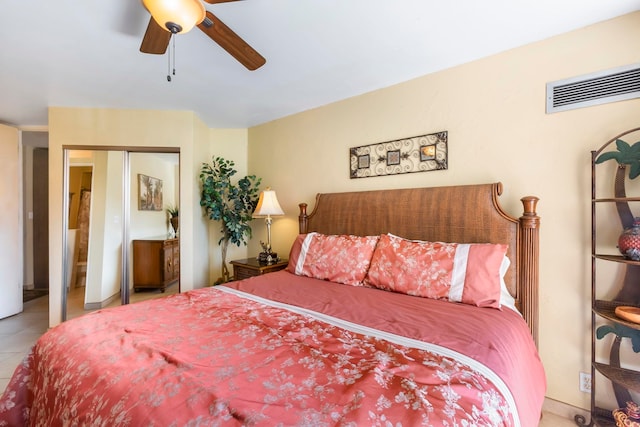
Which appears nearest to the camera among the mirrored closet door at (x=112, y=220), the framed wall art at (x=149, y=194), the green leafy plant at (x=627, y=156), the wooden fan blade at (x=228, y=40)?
the wooden fan blade at (x=228, y=40)

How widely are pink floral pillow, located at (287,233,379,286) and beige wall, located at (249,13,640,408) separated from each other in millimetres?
720

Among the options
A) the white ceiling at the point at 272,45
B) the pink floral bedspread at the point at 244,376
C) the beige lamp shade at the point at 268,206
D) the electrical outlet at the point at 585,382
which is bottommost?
the electrical outlet at the point at 585,382

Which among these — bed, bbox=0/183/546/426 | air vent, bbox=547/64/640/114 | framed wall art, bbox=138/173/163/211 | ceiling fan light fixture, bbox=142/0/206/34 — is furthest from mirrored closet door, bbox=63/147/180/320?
air vent, bbox=547/64/640/114

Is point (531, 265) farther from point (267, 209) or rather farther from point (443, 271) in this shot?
point (267, 209)

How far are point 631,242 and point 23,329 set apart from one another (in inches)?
213

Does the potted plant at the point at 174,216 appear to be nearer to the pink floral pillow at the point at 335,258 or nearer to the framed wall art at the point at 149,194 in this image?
the framed wall art at the point at 149,194

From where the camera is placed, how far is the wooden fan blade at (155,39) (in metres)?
1.45

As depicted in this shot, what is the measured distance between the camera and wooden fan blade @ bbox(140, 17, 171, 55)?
145 centimetres

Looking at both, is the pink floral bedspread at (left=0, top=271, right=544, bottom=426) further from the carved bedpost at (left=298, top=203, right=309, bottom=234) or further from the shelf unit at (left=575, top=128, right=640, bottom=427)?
the carved bedpost at (left=298, top=203, right=309, bottom=234)

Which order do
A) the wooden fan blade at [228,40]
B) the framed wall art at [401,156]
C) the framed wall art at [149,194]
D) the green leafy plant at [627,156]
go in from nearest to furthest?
the wooden fan blade at [228,40], the green leafy plant at [627,156], the framed wall art at [401,156], the framed wall art at [149,194]

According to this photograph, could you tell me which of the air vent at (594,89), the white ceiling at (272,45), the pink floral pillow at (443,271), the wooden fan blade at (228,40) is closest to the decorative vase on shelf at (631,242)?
the pink floral pillow at (443,271)

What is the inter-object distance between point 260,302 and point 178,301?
0.48 meters

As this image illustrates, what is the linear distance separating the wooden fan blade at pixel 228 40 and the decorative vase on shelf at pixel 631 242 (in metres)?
2.25

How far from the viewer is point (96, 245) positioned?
3316 mm
